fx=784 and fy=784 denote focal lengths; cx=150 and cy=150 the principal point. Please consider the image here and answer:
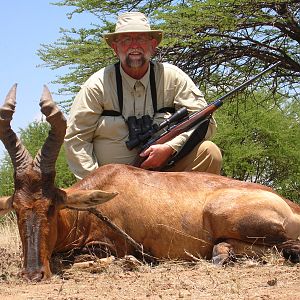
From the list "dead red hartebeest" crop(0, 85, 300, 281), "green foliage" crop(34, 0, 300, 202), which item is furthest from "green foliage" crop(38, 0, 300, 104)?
"dead red hartebeest" crop(0, 85, 300, 281)

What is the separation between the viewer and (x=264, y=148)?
63.4ft

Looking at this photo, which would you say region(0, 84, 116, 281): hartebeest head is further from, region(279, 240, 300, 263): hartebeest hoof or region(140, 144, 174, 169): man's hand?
region(279, 240, 300, 263): hartebeest hoof

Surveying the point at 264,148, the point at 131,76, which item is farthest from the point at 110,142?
the point at 264,148

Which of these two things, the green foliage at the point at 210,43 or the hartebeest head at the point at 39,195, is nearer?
the hartebeest head at the point at 39,195

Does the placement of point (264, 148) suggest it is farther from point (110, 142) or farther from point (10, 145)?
point (10, 145)

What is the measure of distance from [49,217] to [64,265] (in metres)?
0.52

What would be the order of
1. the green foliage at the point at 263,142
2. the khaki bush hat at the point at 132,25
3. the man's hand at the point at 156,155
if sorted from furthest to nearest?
the green foliage at the point at 263,142, the khaki bush hat at the point at 132,25, the man's hand at the point at 156,155

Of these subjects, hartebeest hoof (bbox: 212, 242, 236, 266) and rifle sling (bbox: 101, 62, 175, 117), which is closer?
hartebeest hoof (bbox: 212, 242, 236, 266)

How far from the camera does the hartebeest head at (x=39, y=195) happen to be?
18.6 feet

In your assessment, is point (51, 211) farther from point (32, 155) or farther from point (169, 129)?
point (32, 155)

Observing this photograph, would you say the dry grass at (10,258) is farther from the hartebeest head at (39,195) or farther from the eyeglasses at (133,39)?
the eyeglasses at (133,39)

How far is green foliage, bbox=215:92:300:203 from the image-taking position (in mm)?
18453

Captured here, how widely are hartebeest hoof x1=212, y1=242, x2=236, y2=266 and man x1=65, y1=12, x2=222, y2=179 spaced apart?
1.24 m

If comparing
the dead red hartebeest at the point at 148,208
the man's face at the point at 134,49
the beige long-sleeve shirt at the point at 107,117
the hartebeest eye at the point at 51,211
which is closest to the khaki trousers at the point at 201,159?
the beige long-sleeve shirt at the point at 107,117
